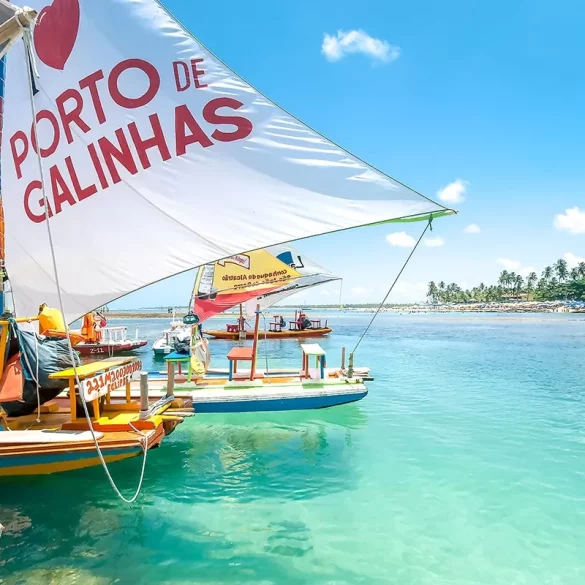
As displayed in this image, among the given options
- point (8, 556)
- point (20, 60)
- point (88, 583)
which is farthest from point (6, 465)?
point (20, 60)

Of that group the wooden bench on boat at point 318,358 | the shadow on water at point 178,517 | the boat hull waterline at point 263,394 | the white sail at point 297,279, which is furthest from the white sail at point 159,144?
the white sail at point 297,279

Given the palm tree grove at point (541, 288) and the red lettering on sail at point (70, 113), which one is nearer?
the red lettering on sail at point (70, 113)

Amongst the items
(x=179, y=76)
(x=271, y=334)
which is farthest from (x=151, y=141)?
(x=271, y=334)

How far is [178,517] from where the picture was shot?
7500 mm

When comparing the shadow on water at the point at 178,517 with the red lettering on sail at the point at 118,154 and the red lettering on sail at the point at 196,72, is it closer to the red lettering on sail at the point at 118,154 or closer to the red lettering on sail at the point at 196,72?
the red lettering on sail at the point at 118,154

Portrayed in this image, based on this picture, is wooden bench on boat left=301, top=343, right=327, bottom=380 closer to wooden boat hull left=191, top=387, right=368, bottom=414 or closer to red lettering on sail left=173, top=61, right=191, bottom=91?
wooden boat hull left=191, top=387, right=368, bottom=414

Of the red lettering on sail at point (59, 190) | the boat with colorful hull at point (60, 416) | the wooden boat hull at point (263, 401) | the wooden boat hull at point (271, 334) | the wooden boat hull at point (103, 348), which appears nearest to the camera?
the red lettering on sail at point (59, 190)

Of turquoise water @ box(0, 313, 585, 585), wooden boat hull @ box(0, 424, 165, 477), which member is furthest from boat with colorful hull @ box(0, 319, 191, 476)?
turquoise water @ box(0, 313, 585, 585)

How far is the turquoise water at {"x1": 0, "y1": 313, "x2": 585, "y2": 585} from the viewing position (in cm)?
618

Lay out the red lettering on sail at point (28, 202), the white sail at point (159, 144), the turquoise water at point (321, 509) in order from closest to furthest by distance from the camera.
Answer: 1. the white sail at point (159, 144)
2. the turquoise water at point (321, 509)
3. the red lettering on sail at point (28, 202)

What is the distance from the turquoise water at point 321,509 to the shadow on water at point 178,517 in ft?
0.09

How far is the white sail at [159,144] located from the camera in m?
5.96

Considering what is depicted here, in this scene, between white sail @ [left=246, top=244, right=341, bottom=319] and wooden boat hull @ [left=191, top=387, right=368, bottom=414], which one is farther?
white sail @ [left=246, top=244, right=341, bottom=319]

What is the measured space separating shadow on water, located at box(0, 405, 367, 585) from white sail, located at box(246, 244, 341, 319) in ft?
22.2
